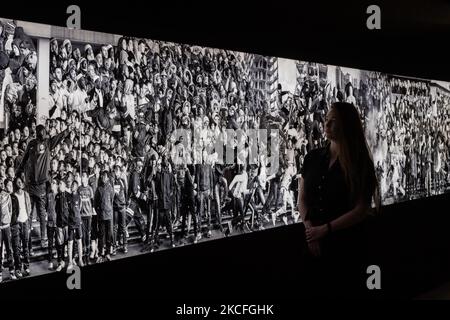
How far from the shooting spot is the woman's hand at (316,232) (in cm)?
257

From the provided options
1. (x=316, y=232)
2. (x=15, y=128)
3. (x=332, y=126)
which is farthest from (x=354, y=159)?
(x=15, y=128)

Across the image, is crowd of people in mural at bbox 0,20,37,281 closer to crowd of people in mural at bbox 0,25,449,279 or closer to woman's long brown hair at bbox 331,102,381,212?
crowd of people in mural at bbox 0,25,449,279

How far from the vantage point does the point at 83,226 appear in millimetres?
2885

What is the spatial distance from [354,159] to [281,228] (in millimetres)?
1822

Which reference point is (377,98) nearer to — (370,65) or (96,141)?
(370,65)

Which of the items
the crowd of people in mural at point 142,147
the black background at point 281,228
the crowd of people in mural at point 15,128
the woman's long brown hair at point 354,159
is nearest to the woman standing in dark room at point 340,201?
the woman's long brown hair at point 354,159

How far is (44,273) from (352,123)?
1774 mm

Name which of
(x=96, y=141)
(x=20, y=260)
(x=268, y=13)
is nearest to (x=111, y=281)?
(x=20, y=260)

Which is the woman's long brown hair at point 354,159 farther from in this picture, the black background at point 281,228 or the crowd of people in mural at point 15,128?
the crowd of people in mural at point 15,128

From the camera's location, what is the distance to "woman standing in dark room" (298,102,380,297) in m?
2.53

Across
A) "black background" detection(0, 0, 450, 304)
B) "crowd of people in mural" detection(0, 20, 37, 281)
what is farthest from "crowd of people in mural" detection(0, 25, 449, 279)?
"black background" detection(0, 0, 450, 304)

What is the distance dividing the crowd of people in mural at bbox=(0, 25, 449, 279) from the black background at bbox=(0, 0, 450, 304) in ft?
0.40

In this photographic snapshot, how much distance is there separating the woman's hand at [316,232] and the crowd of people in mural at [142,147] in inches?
43.3

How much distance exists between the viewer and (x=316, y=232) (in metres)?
2.59
